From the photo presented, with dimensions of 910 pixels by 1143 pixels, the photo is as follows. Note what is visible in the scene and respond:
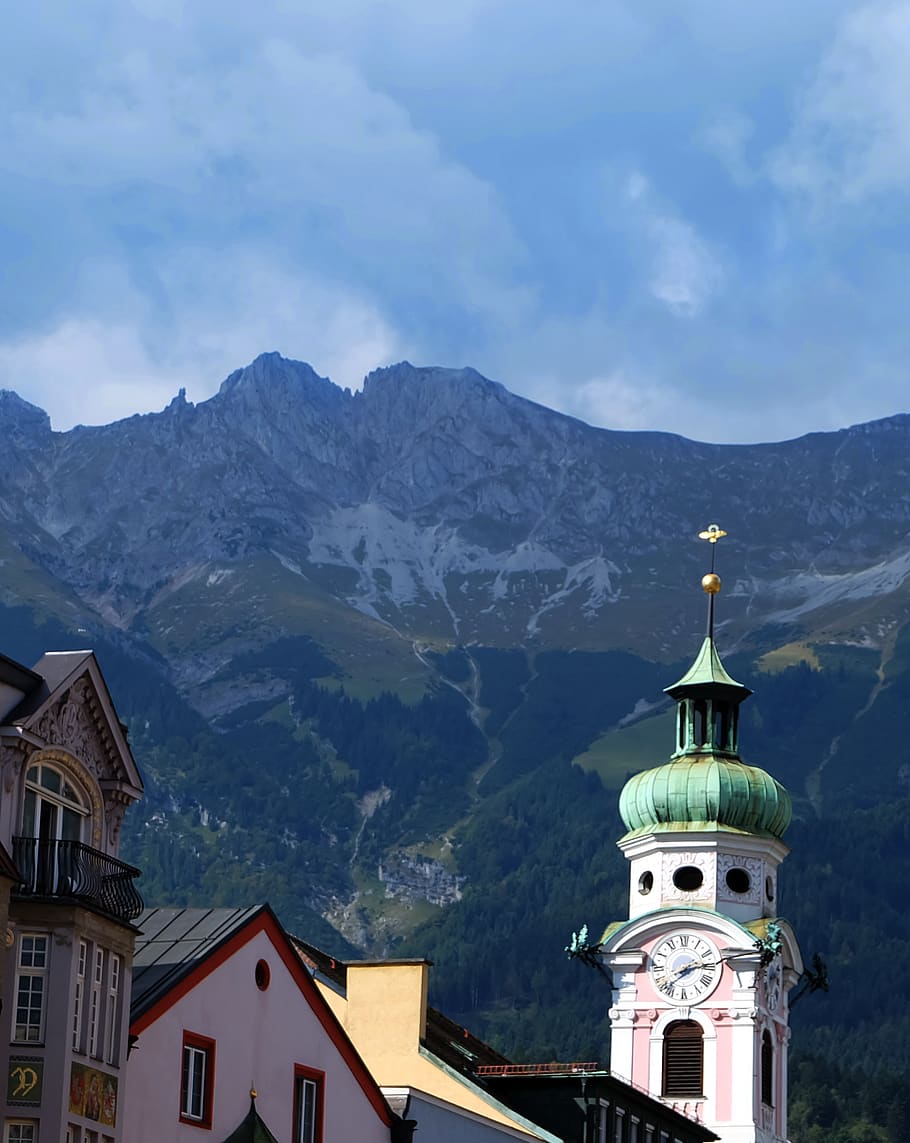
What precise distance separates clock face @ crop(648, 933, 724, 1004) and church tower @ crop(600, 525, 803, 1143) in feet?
0.13

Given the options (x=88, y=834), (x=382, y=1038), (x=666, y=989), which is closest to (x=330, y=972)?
(x=382, y=1038)

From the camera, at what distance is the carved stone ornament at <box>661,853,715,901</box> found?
113 m

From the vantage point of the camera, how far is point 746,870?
376 ft

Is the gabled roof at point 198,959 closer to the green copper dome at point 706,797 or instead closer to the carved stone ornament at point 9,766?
the carved stone ornament at point 9,766

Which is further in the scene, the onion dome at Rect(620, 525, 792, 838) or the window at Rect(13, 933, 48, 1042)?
the onion dome at Rect(620, 525, 792, 838)

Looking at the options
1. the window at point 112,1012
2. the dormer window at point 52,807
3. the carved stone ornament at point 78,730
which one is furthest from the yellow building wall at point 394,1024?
the window at point 112,1012

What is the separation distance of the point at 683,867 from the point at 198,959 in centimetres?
6164

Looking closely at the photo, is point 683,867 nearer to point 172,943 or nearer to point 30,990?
point 172,943

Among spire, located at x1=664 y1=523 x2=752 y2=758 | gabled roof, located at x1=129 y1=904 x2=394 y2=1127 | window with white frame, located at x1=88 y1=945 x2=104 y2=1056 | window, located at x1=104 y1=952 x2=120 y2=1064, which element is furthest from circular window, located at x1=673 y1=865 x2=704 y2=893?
window with white frame, located at x1=88 y1=945 x2=104 y2=1056

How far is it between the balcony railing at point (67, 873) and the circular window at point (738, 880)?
65459 millimetres

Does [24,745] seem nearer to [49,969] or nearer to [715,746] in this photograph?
[49,969]

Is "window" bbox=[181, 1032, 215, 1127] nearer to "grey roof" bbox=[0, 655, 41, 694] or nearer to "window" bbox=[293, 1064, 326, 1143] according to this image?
"window" bbox=[293, 1064, 326, 1143]

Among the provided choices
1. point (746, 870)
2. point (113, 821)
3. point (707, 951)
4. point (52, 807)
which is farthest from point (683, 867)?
point (52, 807)

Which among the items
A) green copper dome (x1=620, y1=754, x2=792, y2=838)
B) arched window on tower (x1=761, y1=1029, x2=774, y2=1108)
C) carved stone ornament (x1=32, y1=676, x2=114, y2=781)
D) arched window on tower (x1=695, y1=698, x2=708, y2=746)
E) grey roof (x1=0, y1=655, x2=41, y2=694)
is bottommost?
carved stone ornament (x1=32, y1=676, x2=114, y2=781)
